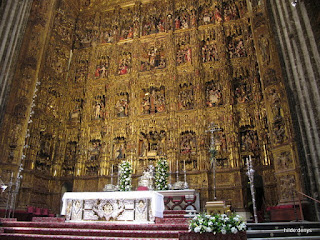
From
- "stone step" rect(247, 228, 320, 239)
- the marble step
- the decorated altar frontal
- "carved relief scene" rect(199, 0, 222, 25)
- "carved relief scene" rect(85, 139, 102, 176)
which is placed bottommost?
"stone step" rect(247, 228, 320, 239)

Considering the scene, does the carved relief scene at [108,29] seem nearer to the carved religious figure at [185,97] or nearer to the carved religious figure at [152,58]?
the carved religious figure at [152,58]

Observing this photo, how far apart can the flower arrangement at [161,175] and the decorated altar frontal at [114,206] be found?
3.90 m

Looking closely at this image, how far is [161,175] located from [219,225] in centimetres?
774

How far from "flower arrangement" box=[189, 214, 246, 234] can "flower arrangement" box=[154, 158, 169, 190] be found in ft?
23.8

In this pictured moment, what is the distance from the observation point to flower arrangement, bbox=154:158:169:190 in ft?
41.4

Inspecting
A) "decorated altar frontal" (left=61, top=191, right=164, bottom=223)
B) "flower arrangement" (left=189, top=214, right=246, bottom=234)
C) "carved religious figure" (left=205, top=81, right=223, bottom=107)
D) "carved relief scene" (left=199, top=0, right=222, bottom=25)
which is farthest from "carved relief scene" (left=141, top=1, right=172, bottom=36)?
"flower arrangement" (left=189, top=214, right=246, bottom=234)

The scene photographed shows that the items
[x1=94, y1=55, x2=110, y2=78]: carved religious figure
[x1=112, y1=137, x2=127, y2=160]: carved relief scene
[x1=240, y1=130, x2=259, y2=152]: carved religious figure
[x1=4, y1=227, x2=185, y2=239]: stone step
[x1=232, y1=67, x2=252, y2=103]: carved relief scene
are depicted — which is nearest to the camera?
[x1=4, y1=227, x2=185, y2=239]: stone step

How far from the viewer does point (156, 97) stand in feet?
51.6

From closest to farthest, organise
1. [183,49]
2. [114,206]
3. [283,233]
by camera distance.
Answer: [283,233], [114,206], [183,49]

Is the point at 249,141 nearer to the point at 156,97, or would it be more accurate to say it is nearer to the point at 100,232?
the point at 156,97

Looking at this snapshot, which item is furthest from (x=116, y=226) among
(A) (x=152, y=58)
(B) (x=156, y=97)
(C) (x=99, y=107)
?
(A) (x=152, y=58)

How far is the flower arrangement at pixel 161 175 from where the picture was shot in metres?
12.6

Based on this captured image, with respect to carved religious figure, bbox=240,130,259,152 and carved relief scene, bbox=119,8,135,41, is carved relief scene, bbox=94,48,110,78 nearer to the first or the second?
carved relief scene, bbox=119,8,135,41

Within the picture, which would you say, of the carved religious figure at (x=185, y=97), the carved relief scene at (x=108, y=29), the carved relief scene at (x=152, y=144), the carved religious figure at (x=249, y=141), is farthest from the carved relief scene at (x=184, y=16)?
the carved religious figure at (x=249, y=141)
